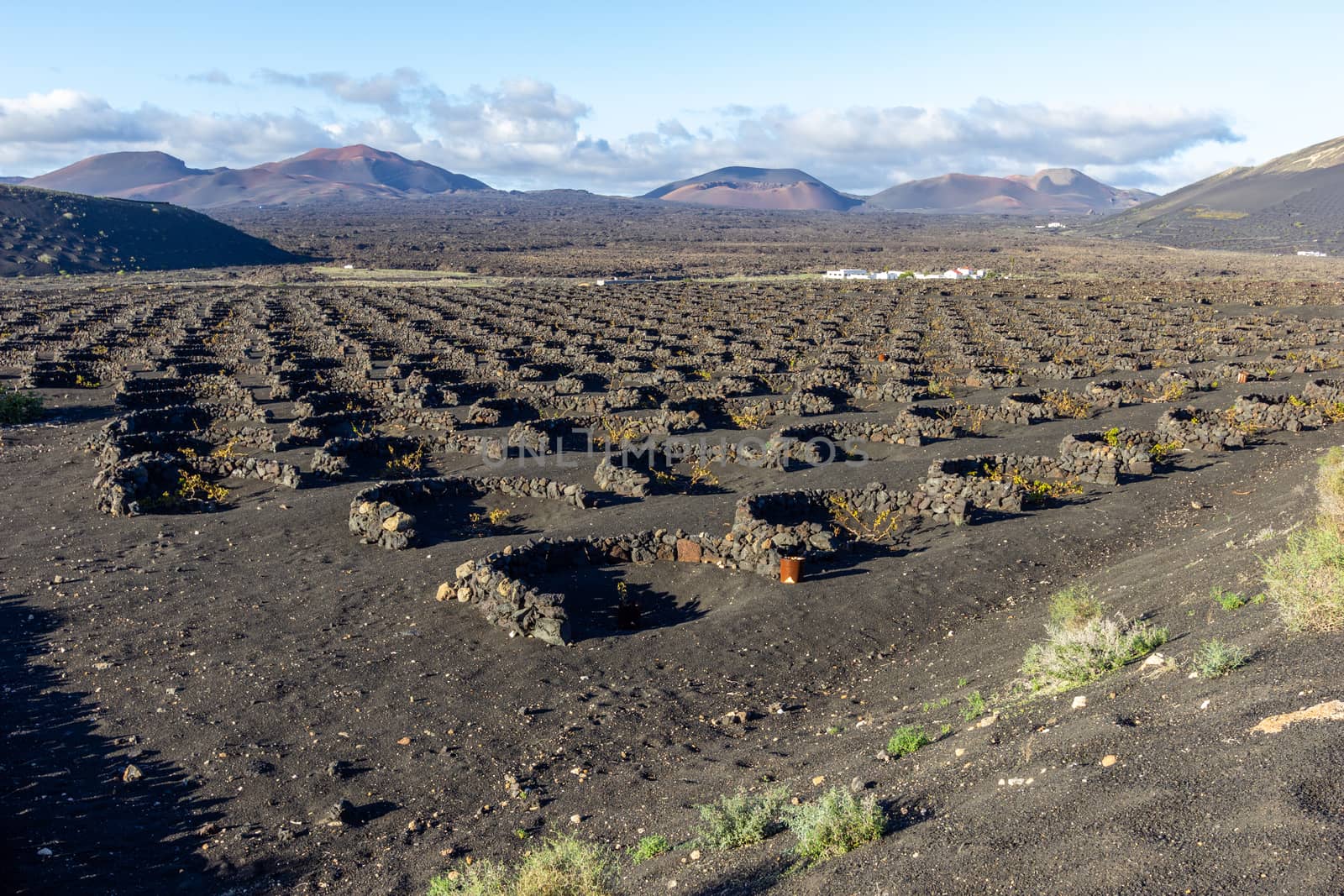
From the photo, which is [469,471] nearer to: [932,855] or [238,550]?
[238,550]

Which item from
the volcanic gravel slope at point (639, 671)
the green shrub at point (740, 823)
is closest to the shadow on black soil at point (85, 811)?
the volcanic gravel slope at point (639, 671)

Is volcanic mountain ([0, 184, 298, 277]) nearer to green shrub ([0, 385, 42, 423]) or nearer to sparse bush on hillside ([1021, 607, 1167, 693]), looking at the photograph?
green shrub ([0, 385, 42, 423])

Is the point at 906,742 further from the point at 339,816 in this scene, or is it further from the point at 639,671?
the point at 339,816

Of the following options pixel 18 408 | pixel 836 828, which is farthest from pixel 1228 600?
pixel 18 408

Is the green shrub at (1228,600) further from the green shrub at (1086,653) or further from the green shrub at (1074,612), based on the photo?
the green shrub at (1074,612)

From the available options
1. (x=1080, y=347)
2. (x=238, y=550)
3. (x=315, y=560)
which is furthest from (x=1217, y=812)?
(x=1080, y=347)

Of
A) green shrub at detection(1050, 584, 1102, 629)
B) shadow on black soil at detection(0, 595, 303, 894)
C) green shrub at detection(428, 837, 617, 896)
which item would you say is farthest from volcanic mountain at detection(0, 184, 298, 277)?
green shrub at detection(1050, 584, 1102, 629)
